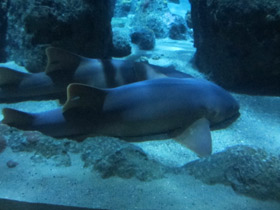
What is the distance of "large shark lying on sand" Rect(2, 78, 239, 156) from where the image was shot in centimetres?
280

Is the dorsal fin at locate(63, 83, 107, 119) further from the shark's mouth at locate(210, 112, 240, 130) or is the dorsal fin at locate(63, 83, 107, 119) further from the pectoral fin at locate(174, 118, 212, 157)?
the shark's mouth at locate(210, 112, 240, 130)

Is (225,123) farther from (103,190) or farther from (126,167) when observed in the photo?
(103,190)

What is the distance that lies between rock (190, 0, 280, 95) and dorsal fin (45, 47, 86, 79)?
2.43 meters

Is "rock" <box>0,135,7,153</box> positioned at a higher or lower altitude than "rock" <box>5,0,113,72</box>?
lower

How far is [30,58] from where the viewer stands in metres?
4.45

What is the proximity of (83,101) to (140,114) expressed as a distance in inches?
27.7

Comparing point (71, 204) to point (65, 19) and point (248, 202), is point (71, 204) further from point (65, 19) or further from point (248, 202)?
point (65, 19)

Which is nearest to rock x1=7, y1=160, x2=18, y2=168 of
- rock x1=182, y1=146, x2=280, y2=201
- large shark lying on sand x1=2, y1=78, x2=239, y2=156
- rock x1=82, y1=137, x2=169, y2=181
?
rock x1=82, y1=137, x2=169, y2=181

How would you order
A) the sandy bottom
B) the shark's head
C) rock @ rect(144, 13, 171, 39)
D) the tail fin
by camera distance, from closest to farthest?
the sandy bottom
the tail fin
the shark's head
rock @ rect(144, 13, 171, 39)

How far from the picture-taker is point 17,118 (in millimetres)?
2748

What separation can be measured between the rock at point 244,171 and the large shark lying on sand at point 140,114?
604mm

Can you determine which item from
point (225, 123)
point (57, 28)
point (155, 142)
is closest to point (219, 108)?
point (225, 123)

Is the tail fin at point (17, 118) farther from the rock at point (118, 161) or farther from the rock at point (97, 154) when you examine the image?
the rock at point (118, 161)

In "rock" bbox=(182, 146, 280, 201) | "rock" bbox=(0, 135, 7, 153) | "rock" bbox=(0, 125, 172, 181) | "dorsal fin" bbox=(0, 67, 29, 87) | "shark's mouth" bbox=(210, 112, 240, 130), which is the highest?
"dorsal fin" bbox=(0, 67, 29, 87)
